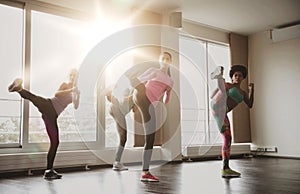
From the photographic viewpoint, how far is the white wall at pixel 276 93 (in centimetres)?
605

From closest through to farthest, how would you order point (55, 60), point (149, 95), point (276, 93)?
point (149, 95), point (55, 60), point (276, 93)

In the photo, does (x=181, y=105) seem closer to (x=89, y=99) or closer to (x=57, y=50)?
(x=89, y=99)

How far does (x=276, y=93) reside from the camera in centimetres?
632

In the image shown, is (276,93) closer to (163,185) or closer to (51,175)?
(163,185)

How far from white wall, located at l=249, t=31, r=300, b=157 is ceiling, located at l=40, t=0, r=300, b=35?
460 millimetres

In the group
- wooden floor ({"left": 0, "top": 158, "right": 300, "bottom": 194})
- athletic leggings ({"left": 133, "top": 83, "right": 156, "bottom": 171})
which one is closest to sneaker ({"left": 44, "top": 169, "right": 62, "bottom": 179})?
wooden floor ({"left": 0, "top": 158, "right": 300, "bottom": 194})

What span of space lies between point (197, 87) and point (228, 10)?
1.43 meters

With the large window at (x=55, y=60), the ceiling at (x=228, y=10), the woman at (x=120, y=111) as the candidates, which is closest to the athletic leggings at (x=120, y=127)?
the woman at (x=120, y=111)

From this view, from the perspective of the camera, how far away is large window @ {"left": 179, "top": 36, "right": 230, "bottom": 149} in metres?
5.74

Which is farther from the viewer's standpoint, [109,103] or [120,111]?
[109,103]

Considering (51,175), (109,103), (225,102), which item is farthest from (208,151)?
(51,175)

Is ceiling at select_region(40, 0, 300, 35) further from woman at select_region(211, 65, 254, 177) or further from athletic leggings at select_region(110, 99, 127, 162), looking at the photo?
woman at select_region(211, 65, 254, 177)

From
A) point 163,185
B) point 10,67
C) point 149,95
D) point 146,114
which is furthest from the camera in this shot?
point 10,67

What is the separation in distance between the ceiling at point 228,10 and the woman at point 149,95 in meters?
2.05
